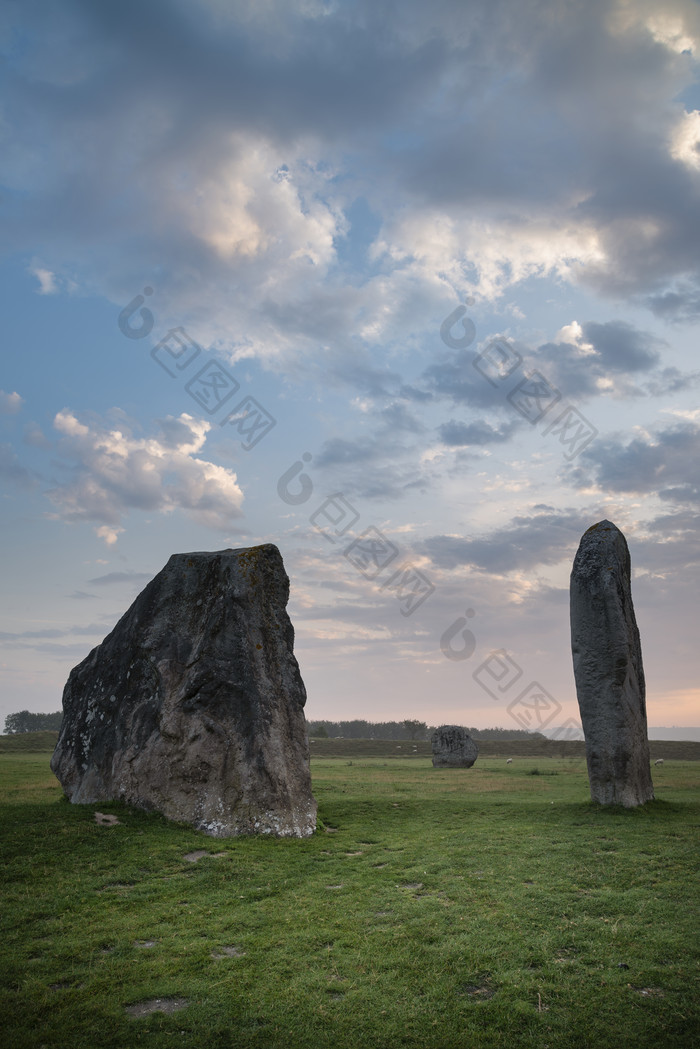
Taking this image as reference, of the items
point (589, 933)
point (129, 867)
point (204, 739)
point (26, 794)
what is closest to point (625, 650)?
point (589, 933)

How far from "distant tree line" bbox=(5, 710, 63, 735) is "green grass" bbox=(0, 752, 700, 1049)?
101 meters

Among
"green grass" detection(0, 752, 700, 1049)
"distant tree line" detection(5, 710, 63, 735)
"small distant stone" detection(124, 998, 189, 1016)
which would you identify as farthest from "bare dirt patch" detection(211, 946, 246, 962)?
"distant tree line" detection(5, 710, 63, 735)

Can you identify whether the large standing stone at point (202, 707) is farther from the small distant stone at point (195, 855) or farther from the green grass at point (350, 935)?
the small distant stone at point (195, 855)

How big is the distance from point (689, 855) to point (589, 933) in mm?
5251

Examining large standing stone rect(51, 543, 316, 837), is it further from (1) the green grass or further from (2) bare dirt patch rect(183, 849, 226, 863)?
(2) bare dirt patch rect(183, 849, 226, 863)

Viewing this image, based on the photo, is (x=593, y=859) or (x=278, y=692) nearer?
(x=593, y=859)

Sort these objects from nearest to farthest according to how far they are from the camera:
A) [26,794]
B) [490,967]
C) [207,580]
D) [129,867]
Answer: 1. [490,967]
2. [129,867]
3. [207,580]
4. [26,794]

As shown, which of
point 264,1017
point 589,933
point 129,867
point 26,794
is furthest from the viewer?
point 26,794

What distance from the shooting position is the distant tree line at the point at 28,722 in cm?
10169

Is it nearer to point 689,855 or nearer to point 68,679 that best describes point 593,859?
point 689,855

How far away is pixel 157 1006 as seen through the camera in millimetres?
6879

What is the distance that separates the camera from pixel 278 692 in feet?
52.2

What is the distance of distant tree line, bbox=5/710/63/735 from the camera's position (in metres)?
102

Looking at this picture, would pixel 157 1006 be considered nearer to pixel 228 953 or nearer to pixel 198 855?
pixel 228 953
